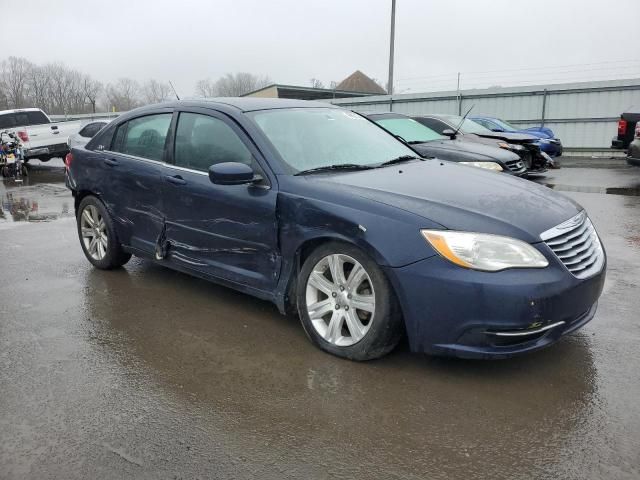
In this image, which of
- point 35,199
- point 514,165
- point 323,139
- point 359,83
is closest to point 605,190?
point 514,165

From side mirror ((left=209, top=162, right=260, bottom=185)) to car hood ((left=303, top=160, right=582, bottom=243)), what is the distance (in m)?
0.39

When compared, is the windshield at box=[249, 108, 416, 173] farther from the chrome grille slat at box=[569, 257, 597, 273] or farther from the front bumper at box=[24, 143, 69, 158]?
the front bumper at box=[24, 143, 69, 158]

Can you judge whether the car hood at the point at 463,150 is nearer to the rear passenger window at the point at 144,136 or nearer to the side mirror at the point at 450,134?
the side mirror at the point at 450,134

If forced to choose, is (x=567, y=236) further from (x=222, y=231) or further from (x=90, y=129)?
(x=90, y=129)

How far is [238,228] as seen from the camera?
13.3ft

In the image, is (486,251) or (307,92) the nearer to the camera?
(486,251)

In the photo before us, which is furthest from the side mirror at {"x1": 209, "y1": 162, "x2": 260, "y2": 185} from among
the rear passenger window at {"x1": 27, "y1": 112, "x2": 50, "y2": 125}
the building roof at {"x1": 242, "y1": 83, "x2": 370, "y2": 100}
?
the building roof at {"x1": 242, "y1": 83, "x2": 370, "y2": 100}

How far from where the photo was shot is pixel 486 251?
3.09 metres

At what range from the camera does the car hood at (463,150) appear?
29.1 ft

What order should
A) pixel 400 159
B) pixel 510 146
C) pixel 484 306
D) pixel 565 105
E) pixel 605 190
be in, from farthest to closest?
pixel 565 105 < pixel 510 146 < pixel 605 190 < pixel 400 159 < pixel 484 306

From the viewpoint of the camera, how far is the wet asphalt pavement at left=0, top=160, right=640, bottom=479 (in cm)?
258

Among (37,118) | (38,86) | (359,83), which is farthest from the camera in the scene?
(38,86)

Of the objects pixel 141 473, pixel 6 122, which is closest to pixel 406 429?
pixel 141 473

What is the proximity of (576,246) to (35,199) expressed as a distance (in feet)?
33.8
